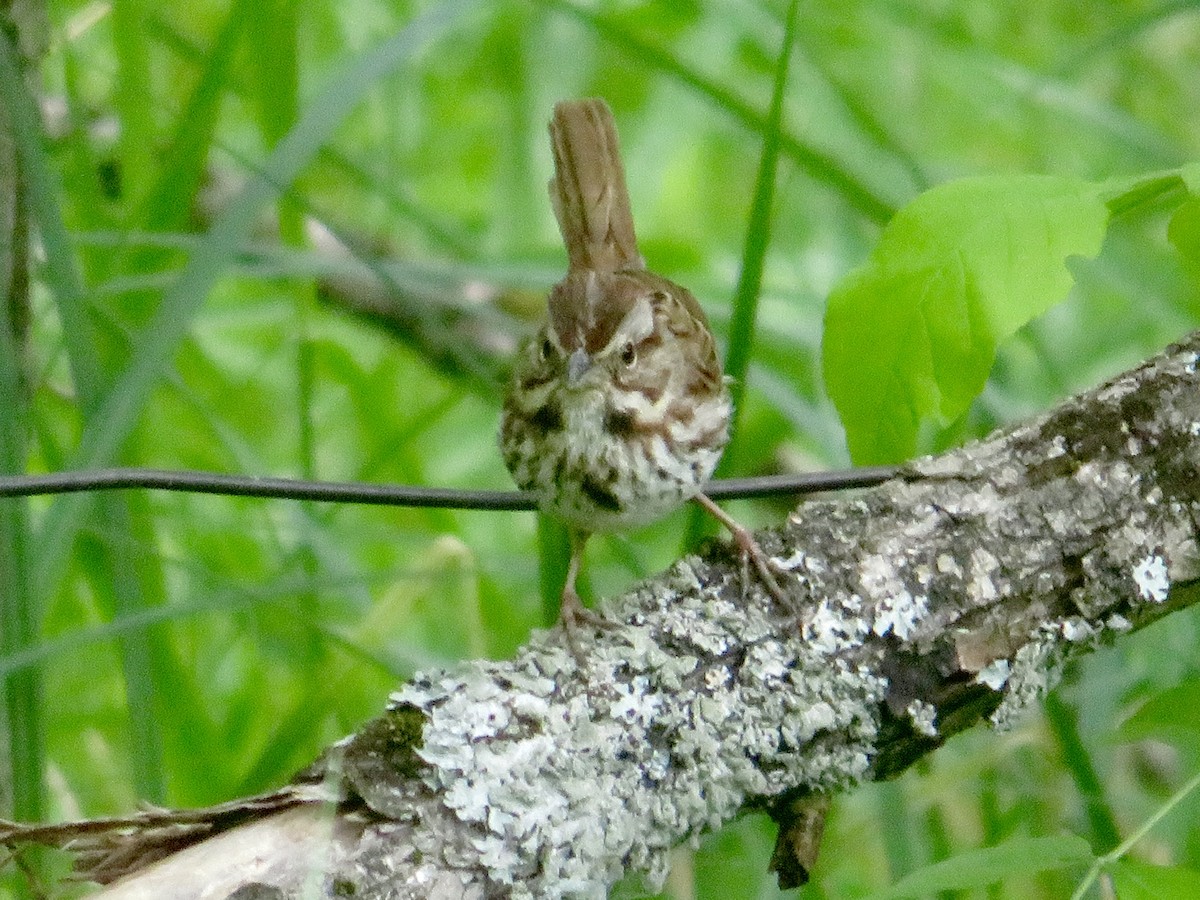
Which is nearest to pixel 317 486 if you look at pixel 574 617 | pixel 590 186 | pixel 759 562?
pixel 574 617

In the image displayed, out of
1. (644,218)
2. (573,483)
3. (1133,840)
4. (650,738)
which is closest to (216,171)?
(644,218)

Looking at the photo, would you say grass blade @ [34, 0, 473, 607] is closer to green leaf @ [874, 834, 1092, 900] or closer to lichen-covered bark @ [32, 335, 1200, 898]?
lichen-covered bark @ [32, 335, 1200, 898]

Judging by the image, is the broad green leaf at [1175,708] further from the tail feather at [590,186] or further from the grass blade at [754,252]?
the tail feather at [590,186]

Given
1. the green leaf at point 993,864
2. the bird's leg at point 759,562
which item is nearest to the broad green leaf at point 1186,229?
the bird's leg at point 759,562

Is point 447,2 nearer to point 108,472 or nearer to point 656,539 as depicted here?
point 108,472

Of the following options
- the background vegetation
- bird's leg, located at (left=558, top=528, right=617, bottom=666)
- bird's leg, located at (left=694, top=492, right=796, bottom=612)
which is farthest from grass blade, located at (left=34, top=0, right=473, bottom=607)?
bird's leg, located at (left=694, top=492, right=796, bottom=612)

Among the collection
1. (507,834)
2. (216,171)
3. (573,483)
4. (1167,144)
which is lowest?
(507,834)

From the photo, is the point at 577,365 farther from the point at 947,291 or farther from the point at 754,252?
the point at 947,291
